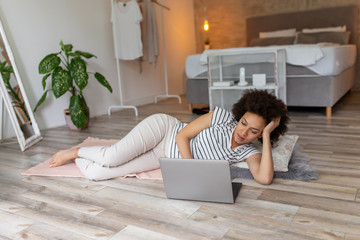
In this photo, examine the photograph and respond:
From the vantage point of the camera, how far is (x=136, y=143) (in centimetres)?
185

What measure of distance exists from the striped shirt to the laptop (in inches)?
8.3

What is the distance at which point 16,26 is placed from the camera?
3.39 metres

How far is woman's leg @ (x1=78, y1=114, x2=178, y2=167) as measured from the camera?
6.07ft

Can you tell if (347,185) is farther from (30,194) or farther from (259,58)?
(259,58)

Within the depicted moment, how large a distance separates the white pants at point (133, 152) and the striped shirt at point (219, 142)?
222mm

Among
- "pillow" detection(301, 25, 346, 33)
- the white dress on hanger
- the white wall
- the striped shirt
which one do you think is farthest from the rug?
"pillow" detection(301, 25, 346, 33)

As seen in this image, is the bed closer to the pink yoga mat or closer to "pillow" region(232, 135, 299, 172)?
"pillow" region(232, 135, 299, 172)

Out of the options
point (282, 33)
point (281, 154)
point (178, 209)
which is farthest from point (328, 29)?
point (178, 209)

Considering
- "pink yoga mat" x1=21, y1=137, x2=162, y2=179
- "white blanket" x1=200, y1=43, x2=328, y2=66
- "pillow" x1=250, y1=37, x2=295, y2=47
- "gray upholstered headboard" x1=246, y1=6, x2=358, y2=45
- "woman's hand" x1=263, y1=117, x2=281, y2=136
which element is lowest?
"pink yoga mat" x1=21, y1=137, x2=162, y2=179

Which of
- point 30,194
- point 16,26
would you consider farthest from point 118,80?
point 30,194

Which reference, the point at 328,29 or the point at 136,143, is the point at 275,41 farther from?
the point at 136,143

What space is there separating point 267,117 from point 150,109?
10.4 ft

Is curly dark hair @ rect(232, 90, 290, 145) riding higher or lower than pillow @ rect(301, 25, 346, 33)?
lower

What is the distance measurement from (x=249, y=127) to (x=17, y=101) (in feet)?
8.15
